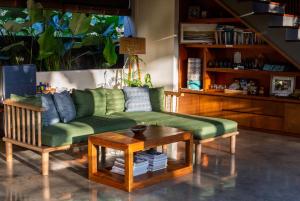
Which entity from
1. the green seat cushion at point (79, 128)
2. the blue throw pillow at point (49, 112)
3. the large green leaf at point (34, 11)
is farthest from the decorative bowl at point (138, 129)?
the large green leaf at point (34, 11)

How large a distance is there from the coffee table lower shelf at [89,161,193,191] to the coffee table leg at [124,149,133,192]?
35 millimetres

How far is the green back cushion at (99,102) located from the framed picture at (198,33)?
251 centimetres

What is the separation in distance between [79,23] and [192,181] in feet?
12.3

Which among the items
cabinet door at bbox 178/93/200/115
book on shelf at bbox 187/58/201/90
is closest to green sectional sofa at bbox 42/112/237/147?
cabinet door at bbox 178/93/200/115

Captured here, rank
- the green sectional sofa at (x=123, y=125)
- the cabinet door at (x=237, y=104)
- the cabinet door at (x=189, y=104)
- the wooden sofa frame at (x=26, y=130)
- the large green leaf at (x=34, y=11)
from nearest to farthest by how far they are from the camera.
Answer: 1. the wooden sofa frame at (x=26, y=130)
2. the green sectional sofa at (x=123, y=125)
3. the large green leaf at (x=34, y=11)
4. the cabinet door at (x=237, y=104)
5. the cabinet door at (x=189, y=104)

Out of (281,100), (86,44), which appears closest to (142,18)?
(86,44)

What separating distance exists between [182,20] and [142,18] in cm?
79

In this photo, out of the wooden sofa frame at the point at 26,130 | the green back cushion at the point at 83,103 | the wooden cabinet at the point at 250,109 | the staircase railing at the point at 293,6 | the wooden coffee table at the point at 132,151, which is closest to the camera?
the wooden coffee table at the point at 132,151

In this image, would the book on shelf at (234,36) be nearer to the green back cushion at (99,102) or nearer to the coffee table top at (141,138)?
the green back cushion at (99,102)

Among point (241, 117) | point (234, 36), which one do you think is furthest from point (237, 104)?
point (234, 36)

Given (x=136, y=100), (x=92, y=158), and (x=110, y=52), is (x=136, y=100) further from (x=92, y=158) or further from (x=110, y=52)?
(x=92, y=158)

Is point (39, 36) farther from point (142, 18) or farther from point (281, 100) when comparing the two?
point (281, 100)

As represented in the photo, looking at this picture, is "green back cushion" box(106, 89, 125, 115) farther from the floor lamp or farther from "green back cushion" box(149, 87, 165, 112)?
the floor lamp

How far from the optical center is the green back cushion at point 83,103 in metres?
6.23
